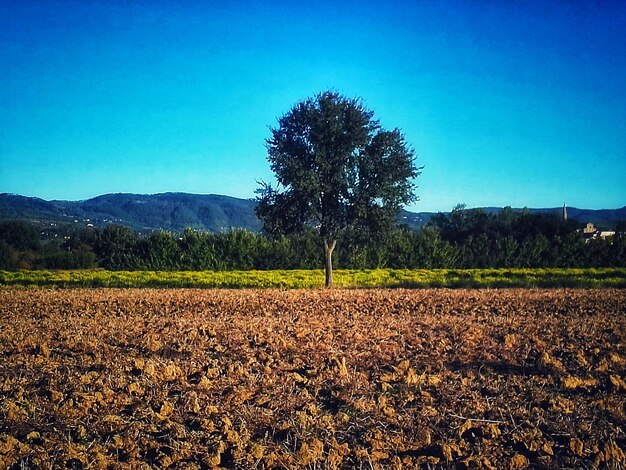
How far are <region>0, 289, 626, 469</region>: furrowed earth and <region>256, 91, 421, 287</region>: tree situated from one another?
39.7 feet

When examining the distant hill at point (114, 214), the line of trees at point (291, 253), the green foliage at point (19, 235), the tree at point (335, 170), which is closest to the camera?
the tree at point (335, 170)

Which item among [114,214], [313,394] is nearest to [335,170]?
[313,394]

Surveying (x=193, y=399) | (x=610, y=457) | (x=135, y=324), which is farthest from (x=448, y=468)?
(x=135, y=324)

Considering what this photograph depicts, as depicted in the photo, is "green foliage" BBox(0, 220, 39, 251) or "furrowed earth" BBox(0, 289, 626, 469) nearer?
"furrowed earth" BBox(0, 289, 626, 469)

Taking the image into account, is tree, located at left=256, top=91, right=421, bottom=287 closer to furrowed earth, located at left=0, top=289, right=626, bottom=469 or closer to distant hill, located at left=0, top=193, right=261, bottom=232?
furrowed earth, located at left=0, top=289, right=626, bottom=469

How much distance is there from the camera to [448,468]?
5.29 meters

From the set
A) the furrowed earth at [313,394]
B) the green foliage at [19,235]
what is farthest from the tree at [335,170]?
the green foliage at [19,235]

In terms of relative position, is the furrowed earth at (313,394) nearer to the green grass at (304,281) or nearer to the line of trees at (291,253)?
the green grass at (304,281)

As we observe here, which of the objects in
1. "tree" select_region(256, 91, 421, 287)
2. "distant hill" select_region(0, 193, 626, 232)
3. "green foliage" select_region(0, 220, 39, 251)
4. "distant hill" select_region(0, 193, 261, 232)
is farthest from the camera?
"distant hill" select_region(0, 193, 261, 232)

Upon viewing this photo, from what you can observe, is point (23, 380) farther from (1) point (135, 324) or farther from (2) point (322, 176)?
(2) point (322, 176)

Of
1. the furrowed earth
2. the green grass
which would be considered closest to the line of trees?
the green grass

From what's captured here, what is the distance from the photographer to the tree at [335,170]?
25625 mm

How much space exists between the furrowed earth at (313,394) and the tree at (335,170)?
1211cm

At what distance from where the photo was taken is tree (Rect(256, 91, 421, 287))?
84.1 feet
